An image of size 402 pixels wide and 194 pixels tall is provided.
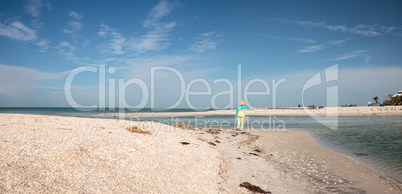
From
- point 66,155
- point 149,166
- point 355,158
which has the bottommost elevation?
point 355,158

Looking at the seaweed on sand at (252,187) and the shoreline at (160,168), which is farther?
the seaweed on sand at (252,187)

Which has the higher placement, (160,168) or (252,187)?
(160,168)

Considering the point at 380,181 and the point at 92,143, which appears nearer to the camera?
the point at 380,181

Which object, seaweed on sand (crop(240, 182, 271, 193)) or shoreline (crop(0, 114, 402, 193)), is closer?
shoreline (crop(0, 114, 402, 193))

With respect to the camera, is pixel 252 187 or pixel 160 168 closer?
pixel 252 187

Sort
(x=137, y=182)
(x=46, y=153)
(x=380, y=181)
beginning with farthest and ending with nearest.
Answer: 1. (x=380, y=181)
2. (x=46, y=153)
3. (x=137, y=182)

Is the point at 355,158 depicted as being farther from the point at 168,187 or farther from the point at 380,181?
the point at 168,187

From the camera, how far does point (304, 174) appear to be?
779 cm

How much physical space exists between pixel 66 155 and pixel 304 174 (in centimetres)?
793

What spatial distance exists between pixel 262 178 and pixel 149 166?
382cm

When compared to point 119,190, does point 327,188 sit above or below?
below

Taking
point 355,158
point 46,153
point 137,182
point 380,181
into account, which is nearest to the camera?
point 137,182

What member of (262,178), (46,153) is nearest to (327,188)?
(262,178)

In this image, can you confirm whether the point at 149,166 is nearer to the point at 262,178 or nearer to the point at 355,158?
the point at 262,178
